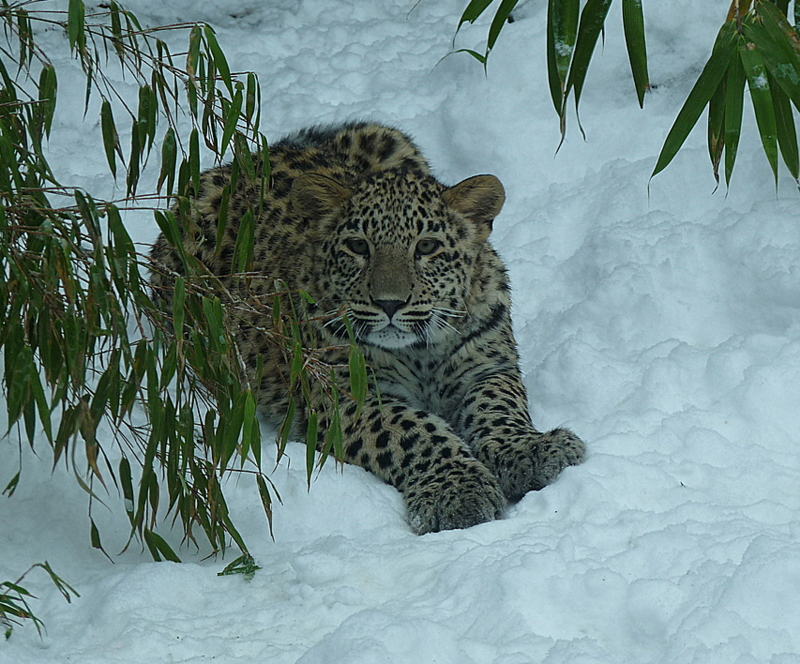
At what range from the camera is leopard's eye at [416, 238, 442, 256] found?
5570mm

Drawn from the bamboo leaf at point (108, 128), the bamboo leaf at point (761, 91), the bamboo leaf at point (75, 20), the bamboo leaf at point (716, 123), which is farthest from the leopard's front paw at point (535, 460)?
the bamboo leaf at point (75, 20)

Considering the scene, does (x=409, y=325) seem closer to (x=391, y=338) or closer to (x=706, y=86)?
(x=391, y=338)

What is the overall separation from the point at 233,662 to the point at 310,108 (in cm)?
556

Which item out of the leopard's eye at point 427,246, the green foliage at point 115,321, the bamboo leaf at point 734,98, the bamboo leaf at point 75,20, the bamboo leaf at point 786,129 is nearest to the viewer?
the green foliage at point 115,321

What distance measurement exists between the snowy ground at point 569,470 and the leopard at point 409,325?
0.75 feet

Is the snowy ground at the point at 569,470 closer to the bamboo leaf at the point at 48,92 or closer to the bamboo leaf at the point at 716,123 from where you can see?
the bamboo leaf at the point at 716,123

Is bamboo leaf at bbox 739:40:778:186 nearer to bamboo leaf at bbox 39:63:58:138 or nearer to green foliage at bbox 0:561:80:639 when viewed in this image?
bamboo leaf at bbox 39:63:58:138

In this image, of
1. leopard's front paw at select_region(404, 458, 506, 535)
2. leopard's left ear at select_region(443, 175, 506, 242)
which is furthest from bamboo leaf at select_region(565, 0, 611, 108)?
leopard's front paw at select_region(404, 458, 506, 535)

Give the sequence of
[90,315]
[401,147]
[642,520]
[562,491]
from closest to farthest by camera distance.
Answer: [90,315] → [642,520] → [562,491] → [401,147]

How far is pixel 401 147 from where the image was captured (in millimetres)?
6785

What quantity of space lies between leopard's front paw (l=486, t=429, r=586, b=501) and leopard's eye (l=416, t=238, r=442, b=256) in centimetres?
101

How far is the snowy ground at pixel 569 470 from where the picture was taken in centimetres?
371

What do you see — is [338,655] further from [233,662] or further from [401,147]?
[401,147]

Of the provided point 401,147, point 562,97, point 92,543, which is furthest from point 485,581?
point 401,147
